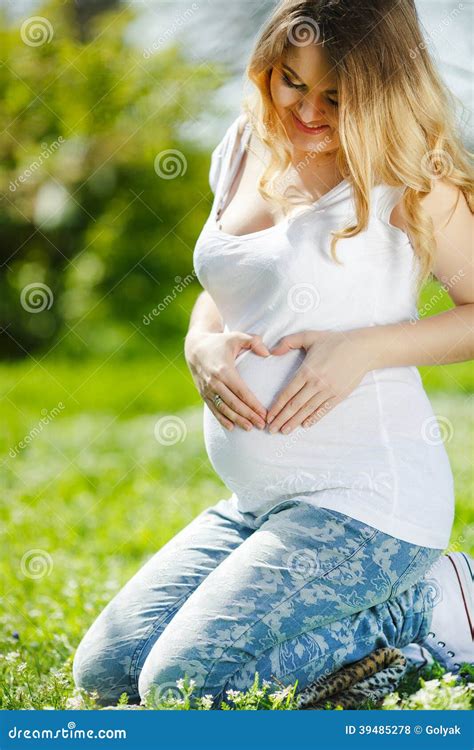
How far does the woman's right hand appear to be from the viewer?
185cm

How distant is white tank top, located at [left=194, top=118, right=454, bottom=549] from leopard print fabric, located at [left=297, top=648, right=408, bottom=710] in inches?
9.8

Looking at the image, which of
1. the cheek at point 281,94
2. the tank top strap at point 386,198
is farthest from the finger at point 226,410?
the cheek at point 281,94

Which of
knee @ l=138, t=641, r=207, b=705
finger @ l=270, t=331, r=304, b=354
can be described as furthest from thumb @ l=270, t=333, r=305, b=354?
knee @ l=138, t=641, r=207, b=705

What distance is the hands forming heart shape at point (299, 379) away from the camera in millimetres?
1803

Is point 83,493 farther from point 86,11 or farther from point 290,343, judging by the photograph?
point 86,11

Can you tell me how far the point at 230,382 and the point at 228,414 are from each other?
6cm

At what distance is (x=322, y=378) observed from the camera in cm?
180

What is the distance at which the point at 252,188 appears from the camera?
6.88 feet

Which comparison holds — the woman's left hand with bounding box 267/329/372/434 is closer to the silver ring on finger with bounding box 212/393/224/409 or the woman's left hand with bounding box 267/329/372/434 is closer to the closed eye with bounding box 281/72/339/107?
the silver ring on finger with bounding box 212/393/224/409

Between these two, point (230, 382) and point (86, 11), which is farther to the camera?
point (86, 11)

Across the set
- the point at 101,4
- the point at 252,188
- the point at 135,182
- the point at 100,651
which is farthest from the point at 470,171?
the point at 135,182

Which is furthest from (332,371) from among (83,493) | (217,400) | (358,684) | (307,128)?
(83,493)

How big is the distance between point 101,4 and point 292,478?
5.23 m
